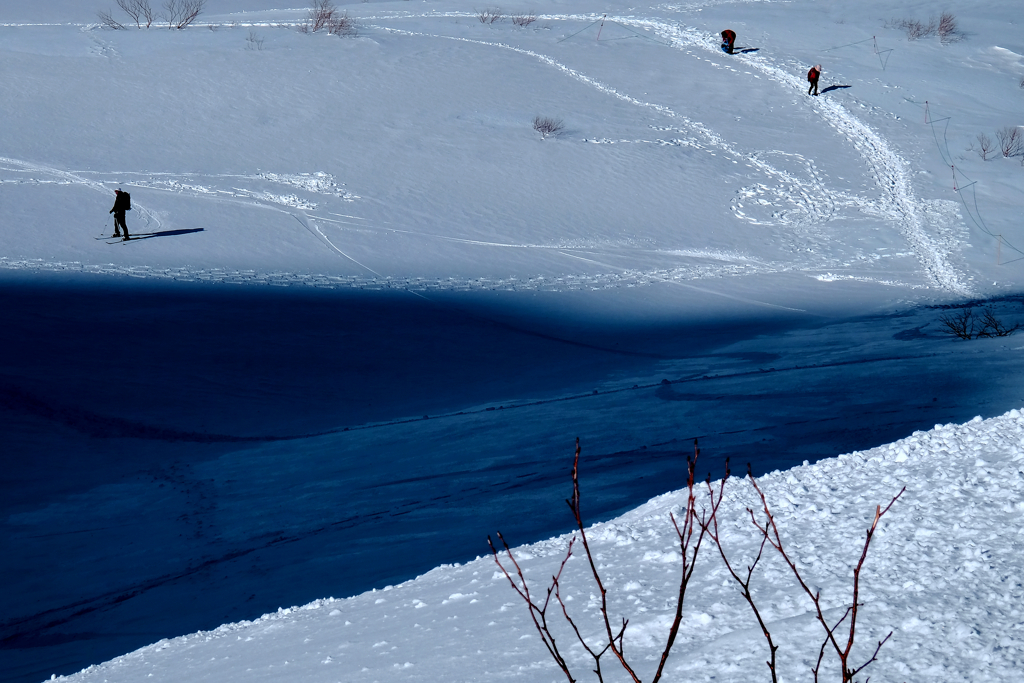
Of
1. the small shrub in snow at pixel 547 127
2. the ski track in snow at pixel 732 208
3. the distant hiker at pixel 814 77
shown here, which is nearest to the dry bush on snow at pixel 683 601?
the ski track in snow at pixel 732 208

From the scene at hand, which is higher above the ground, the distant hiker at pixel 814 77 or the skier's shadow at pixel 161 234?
the distant hiker at pixel 814 77

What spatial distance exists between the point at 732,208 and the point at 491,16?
11623mm

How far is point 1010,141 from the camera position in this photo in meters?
21.1

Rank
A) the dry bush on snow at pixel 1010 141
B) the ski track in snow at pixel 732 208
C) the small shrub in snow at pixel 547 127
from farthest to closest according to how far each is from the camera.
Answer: the dry bush on snow at pixel 1010 141 < the small shrub in snow at pixel 547 127 < the ski track in snow at pixel 732 208

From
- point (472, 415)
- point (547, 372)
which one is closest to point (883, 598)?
point (472, 415)

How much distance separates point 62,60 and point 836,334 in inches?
690

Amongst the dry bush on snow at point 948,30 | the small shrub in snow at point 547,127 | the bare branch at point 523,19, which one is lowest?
the small shrub in snow at point 547,127

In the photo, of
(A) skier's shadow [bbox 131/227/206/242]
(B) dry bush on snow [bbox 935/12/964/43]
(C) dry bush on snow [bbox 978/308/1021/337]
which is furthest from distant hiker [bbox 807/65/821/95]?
(A) skier's shadow [bbox 131/227/206/242]

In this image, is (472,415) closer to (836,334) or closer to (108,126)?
(836,334)

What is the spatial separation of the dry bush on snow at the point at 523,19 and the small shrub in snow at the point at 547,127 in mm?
6708

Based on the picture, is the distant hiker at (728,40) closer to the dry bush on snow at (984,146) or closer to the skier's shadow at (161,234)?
the dry bush on snow at (984,146)

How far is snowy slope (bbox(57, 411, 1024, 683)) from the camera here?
10.7ft

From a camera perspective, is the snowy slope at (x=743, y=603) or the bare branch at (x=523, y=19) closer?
the snowy slope at (x=743, y=603)

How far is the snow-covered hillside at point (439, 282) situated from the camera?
785 cm
